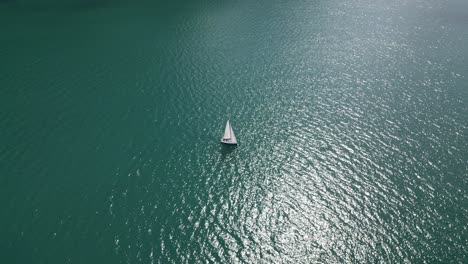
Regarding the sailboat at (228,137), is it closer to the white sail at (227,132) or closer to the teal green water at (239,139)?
the white sail at (227,132)

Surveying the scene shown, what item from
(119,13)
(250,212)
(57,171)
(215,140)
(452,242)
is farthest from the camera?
(119,13)

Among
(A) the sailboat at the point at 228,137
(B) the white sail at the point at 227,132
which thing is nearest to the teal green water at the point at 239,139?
(A) the sailboat at the point at 228,137

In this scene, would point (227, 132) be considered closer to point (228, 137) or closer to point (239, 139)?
point (228, 137)

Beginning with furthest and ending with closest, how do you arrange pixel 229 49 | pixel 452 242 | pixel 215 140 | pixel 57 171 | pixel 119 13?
1. pixel 119 13
2. pixel 229 49
3. pixel 215 140
4. pixel 57 171
5. pixel 452 242

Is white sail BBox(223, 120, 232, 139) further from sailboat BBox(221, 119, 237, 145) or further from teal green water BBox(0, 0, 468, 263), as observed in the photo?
teal green water BBox(0, 0, 468, 263)

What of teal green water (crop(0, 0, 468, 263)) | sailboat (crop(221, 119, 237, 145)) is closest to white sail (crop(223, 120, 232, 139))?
sailboat (crop(221, 119, 237, 145))

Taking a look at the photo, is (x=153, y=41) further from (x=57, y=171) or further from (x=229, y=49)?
(x=57, y=171)

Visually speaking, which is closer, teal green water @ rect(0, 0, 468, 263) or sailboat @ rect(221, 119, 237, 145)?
teal green water @ rect(0, 0, 468, 263)

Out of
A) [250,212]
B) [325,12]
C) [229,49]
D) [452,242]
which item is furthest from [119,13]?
[452,242]

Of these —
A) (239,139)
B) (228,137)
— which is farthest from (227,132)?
(239,139)
